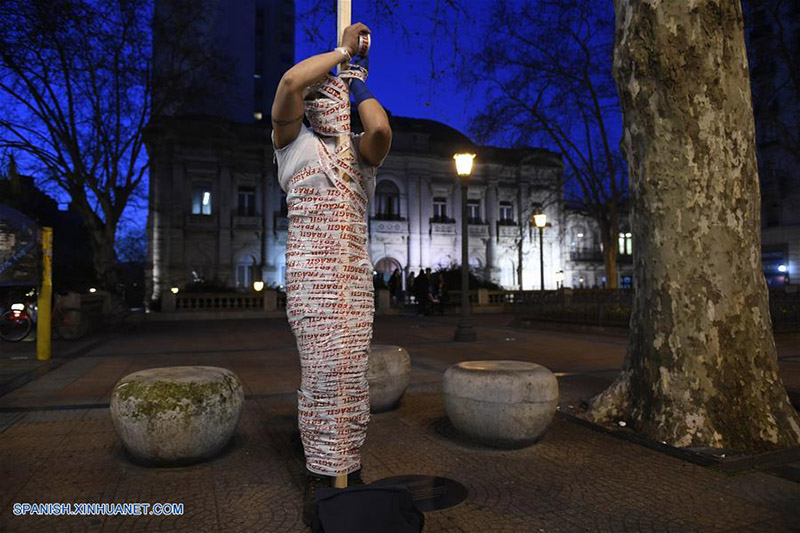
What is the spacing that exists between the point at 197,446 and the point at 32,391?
15.4ft

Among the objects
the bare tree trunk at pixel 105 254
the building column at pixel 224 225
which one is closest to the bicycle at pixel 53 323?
the bare tree trunk at pixel 105 254

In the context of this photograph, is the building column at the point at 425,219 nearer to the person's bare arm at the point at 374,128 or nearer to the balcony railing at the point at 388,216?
the balcony railing at the point at 388,216

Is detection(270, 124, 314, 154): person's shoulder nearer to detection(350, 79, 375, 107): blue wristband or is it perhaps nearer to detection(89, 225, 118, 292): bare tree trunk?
detection(350, 79, 375, 107): blue wristband

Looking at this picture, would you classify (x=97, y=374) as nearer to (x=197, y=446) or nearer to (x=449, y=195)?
(x=197, y=446)

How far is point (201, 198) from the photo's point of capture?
39688 mm

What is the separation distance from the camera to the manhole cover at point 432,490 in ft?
10.8

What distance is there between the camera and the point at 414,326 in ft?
63.4

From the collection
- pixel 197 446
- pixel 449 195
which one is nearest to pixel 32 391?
pixel 197 446

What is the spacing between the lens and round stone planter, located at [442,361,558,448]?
14.5 ft

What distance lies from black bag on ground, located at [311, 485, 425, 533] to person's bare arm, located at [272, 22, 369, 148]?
5.77ft

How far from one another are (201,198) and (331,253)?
39630 mm

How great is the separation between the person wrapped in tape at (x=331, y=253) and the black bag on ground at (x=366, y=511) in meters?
0.50

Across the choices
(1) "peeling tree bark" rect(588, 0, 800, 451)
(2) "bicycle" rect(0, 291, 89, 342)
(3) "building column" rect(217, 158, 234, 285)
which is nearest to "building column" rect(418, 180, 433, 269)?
(3) "building column" rect(217, 158, 234, 285)

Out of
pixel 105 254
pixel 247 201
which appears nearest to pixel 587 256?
pixel 247 201
